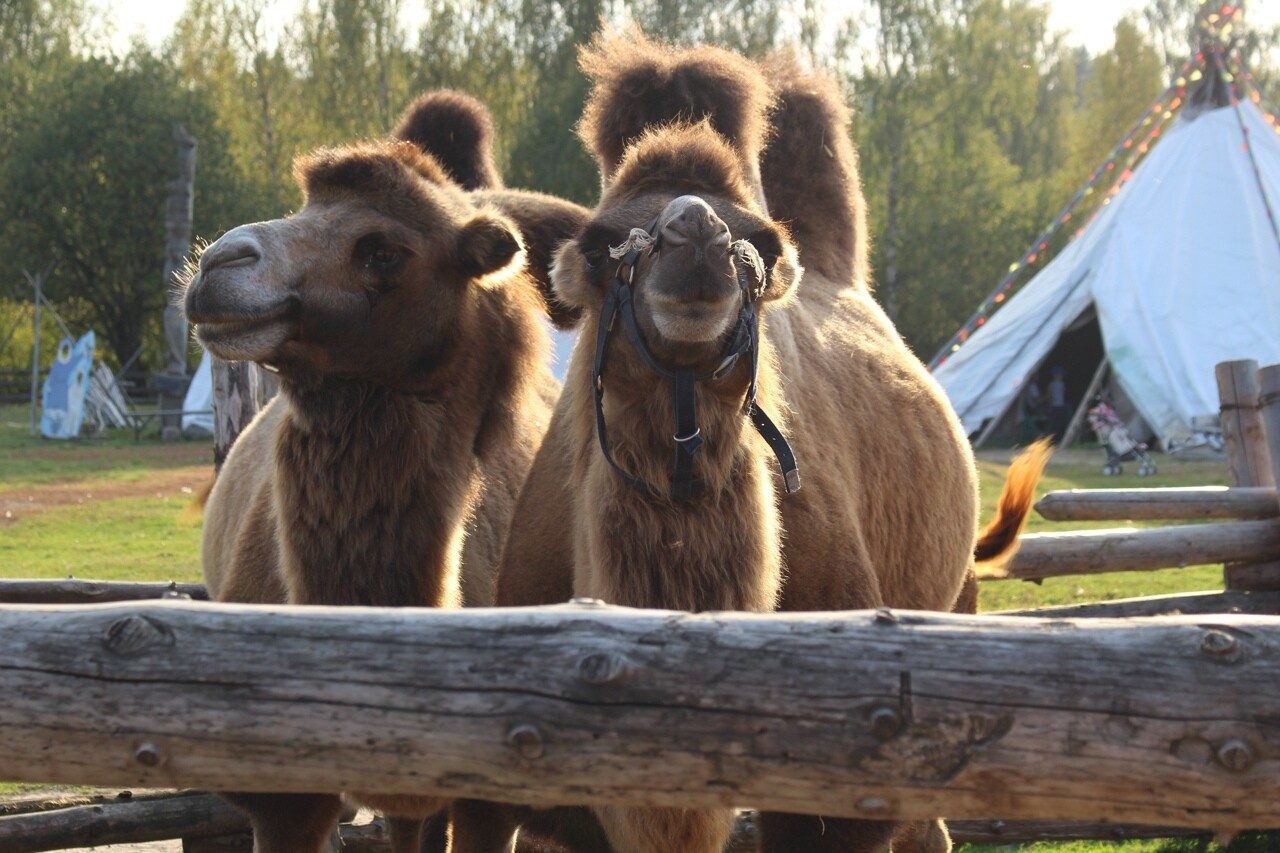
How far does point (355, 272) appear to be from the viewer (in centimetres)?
362

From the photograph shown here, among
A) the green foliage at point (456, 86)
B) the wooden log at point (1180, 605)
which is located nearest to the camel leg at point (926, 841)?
the wooden log at point (1180, 605)

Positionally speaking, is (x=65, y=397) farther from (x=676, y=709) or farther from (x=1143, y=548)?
(x=676, y=709)

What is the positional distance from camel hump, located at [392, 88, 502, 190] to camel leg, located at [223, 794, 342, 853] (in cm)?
294

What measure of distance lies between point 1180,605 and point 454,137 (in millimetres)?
3697

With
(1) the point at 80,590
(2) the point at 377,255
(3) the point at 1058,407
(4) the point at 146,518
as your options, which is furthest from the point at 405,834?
(3) the point at 1058,407

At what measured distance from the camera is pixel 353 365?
12.0 ft

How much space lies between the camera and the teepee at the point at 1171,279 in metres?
18.2

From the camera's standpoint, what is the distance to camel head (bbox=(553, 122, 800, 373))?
3.04 m

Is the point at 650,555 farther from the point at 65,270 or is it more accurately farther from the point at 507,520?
the point at 65,270

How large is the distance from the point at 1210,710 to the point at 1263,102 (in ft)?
66.9

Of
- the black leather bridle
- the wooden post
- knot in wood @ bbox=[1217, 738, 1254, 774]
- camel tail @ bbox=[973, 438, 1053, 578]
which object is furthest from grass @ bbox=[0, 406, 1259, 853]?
knot in wood @ bbox=[1217, 738, 1254, 774]

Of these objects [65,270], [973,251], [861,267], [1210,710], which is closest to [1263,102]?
[973,251]

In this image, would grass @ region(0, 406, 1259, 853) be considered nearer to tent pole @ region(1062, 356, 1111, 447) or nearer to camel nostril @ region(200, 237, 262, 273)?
tent pole @ region(1062, 356, 1111, 447)

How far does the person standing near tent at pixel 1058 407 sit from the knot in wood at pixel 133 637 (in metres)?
19.1
